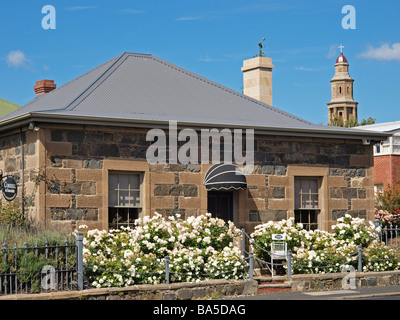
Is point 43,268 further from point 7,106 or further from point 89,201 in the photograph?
point 7,106

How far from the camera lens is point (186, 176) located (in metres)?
18.6

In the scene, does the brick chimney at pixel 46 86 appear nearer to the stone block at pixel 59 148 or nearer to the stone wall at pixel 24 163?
A: the stone wall at pixel 24 163

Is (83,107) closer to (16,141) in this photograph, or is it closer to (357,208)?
(16,141)

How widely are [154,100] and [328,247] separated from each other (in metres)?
5.87

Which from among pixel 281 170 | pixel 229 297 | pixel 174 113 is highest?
pixel 174 113

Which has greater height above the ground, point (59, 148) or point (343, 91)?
point (343, 91)

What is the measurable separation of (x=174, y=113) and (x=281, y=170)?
321 cm

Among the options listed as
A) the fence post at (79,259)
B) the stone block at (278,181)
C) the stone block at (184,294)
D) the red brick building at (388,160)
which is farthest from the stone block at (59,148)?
the red brick building at (388,160)

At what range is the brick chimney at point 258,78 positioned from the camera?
2478 centimetres

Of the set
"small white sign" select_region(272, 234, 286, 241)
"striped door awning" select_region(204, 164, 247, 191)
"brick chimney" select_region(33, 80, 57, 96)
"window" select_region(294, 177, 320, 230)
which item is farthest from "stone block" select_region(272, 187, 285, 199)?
"brick chimney" select_region(33, 80, 57, 96)

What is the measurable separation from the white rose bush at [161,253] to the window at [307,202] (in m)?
3.10

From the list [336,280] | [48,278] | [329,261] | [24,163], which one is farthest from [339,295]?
[24,163]

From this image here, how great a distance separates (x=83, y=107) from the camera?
18.2 metres
